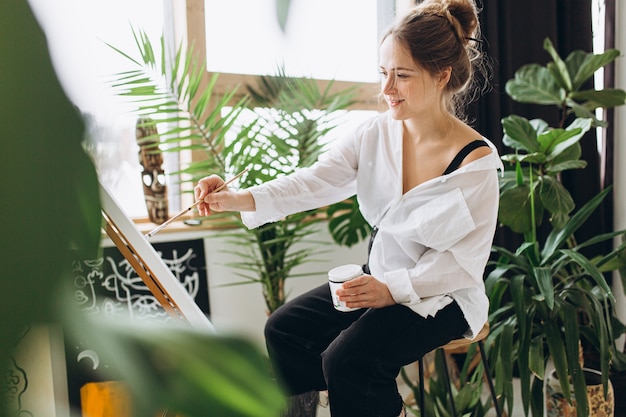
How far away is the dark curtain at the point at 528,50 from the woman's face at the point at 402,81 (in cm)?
117

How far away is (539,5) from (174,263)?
1.78 m

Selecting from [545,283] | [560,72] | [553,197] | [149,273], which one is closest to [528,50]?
[560,72]

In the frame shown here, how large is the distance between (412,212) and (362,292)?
9.5 inches

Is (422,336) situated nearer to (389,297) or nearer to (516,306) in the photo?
(389,297)

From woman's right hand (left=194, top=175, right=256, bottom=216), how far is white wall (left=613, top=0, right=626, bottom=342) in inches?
76.5

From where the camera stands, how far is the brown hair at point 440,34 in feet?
4.81

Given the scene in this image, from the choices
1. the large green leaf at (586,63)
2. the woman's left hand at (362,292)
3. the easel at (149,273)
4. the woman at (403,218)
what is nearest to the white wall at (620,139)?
the large green leaf at (586,63)

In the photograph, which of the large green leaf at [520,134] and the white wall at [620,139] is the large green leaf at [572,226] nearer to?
the large green leaf at [520,134]

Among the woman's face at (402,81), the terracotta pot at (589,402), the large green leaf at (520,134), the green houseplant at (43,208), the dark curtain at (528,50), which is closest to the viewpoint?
the green houseplant at (43,208)

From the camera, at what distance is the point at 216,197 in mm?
1436

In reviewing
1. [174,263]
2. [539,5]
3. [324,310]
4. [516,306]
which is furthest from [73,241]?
→ [539,5]

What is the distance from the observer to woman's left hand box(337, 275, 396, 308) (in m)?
1.37

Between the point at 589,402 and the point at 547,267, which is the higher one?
the point at 547,267

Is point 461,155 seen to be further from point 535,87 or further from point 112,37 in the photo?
point 112,37
